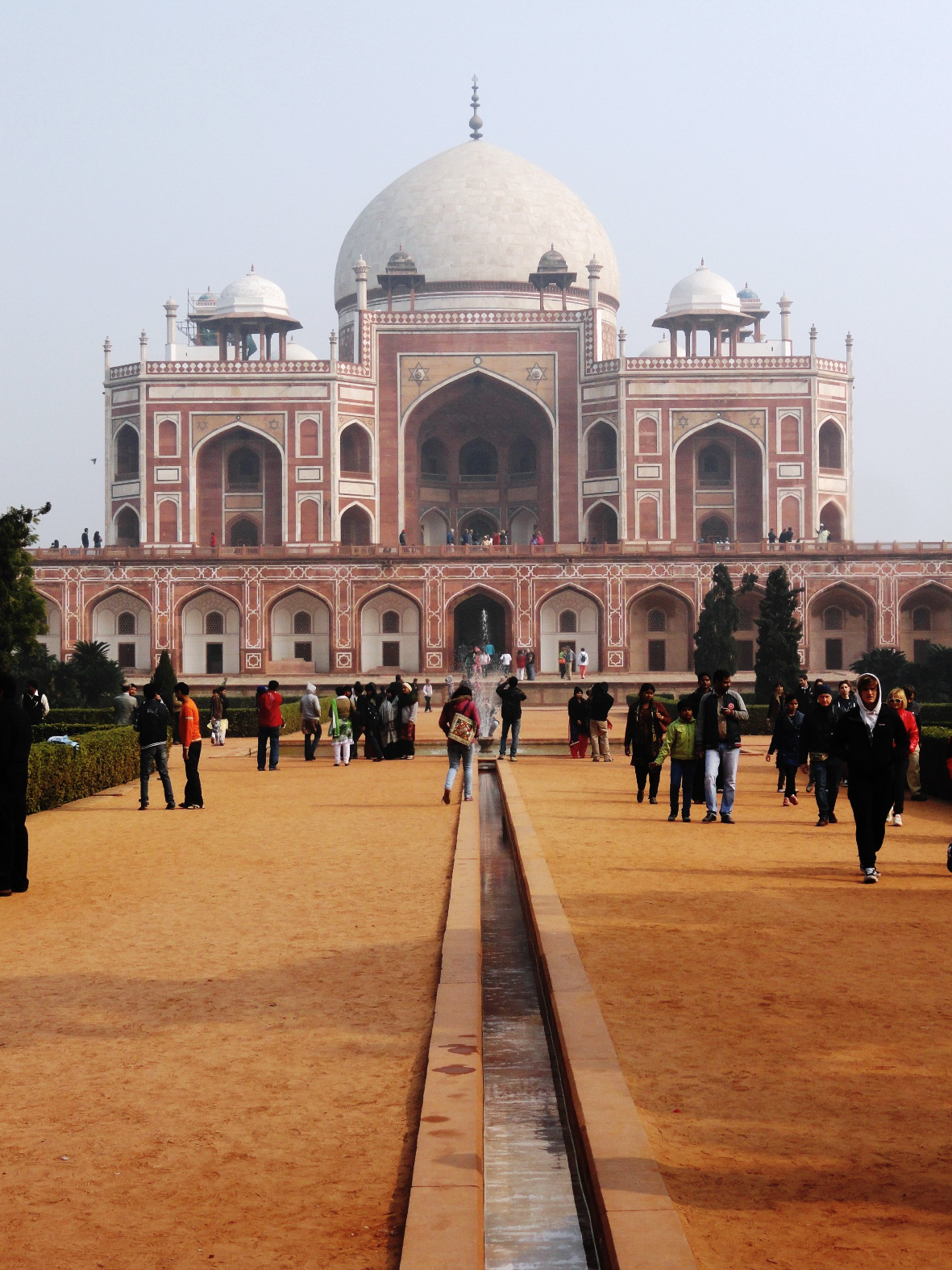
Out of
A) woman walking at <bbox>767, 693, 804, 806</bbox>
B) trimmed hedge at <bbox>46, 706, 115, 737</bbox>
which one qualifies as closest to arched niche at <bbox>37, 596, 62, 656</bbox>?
trimmed hedge at <bbox>46, 706, 115, 737</bbox>

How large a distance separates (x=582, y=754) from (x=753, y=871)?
28.9 feet

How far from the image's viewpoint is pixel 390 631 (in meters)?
34.3

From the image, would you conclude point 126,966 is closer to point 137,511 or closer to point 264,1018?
point 264,1018

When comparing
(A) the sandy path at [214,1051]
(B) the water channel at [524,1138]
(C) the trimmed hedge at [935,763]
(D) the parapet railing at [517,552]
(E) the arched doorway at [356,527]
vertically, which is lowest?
(B) the water channel at [524,1138]

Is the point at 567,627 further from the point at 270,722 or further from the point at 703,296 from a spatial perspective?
the point at 270,722

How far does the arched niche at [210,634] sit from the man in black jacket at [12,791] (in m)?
27.0

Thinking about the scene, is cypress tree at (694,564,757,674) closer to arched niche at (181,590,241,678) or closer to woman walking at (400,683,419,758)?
arched niche at (181,590,241,678)

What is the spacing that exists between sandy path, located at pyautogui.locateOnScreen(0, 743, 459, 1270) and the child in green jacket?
207 centimetres

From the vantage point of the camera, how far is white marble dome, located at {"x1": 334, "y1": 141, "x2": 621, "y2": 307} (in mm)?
42125

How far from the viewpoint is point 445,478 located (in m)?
42.8

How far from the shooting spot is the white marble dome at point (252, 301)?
40.5m

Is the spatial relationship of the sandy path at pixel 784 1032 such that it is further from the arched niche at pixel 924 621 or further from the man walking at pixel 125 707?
the arched niche at pixel 924 621

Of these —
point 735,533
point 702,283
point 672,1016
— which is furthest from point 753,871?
point 702,283

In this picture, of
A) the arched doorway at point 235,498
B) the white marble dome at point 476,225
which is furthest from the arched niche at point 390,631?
the white marble dome at point 476,225
